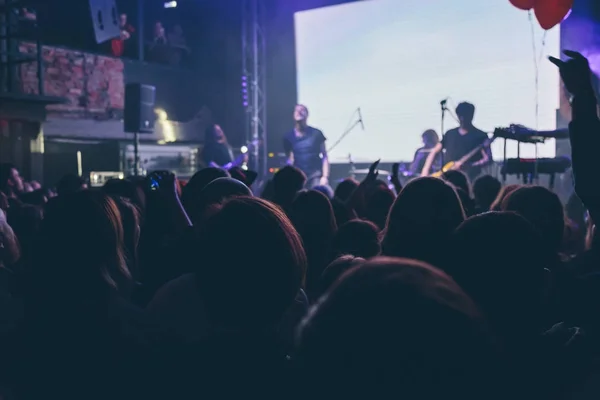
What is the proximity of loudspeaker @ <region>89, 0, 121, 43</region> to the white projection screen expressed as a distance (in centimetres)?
455

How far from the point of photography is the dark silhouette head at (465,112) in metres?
7.92

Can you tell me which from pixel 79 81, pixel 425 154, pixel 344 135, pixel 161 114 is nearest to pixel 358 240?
pixel 425 154

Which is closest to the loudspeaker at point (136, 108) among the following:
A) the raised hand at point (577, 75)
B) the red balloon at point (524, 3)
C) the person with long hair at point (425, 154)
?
the person with long hair at point (425, 154)

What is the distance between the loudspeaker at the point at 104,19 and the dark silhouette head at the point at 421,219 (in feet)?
25.3

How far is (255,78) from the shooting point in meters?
12.0

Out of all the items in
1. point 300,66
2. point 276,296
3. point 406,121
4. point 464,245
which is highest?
point 300,66

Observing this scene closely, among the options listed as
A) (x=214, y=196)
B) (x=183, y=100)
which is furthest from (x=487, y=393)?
(x=183, y=100)

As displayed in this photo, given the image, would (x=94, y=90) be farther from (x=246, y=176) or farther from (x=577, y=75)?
(x=577, y=75)

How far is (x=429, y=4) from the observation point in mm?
11078

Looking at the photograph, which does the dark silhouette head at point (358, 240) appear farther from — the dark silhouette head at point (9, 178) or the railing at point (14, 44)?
the railing at point (14, 44)

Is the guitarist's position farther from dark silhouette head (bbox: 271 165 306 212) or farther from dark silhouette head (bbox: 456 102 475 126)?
dark silhouette head (bbox: 271 165 306 212)

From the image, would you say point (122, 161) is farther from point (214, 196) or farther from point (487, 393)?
point (487, 393)

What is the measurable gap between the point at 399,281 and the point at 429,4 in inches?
444

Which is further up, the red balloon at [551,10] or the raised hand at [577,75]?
the red balloon at [551,10]
